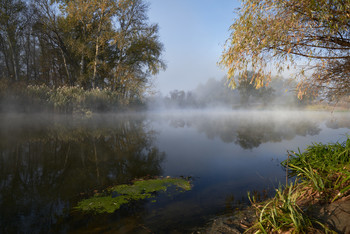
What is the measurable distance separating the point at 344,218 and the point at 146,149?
6.08 m

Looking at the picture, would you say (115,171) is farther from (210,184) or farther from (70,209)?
(210,184)

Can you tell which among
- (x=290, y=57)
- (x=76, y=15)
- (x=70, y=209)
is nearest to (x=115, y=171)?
(x=70, y=209)

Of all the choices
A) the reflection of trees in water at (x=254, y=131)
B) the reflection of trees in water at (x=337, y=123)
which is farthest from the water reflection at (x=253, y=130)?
the reflection of trees in water at (x=337, y=123)

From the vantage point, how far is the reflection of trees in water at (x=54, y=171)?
296 cm

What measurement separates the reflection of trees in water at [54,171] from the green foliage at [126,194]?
0.34 m

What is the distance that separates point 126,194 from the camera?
3.67m

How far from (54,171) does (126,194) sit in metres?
2.23

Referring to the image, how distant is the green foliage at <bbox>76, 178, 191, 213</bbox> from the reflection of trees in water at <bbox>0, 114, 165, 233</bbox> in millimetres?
344

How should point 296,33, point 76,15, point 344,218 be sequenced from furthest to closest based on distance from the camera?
point 76,15 → point 296,33 → point 344,218

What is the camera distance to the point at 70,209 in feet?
10.1

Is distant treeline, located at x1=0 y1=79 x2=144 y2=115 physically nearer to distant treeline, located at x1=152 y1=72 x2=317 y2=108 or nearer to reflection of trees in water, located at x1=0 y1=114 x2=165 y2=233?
reflection of trees in water, located at x1=0 y1=114 x2=165 y2=233

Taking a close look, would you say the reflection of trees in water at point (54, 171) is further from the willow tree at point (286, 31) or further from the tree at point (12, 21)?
the tree at point (12, 21)

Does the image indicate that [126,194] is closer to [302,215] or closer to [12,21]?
[302,215]

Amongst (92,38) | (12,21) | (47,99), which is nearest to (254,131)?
(47,99)
